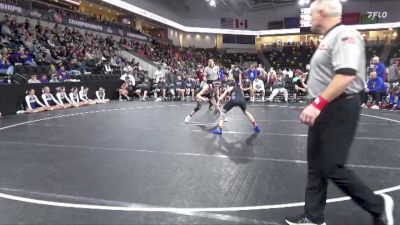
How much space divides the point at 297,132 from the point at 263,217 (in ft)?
14.8

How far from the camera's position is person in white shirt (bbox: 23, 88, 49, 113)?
38.5 feet

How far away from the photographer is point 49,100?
12.8m

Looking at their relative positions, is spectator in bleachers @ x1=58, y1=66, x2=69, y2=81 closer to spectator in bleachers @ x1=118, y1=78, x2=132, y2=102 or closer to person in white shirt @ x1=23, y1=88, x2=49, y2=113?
person in white shirt @ x1=23, y1=88, x2=49, y2=113

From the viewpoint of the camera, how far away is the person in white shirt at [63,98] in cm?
1317

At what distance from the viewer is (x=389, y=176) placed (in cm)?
402

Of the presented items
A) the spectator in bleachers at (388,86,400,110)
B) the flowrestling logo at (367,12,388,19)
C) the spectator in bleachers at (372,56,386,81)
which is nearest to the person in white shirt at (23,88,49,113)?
the spectator in bleachers at (372,56,386,81)

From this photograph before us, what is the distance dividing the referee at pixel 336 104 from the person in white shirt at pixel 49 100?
11574 millimetres

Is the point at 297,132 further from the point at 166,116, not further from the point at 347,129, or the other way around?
the point at 347,129

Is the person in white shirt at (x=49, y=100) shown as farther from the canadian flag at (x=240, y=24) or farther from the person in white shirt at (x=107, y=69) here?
the canadian flag at (x=240, y=24)

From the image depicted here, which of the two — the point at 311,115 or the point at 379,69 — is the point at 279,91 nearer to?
the point at 379,69

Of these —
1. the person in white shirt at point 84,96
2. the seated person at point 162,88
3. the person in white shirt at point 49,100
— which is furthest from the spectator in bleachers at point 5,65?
the seated person at point 162,88

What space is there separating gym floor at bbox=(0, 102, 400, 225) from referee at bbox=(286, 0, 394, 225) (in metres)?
0.55

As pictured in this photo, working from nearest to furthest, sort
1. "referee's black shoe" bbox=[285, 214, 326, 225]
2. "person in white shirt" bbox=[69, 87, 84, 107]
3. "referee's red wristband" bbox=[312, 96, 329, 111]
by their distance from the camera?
"referee's red wristband" bbox=[312, 96, 329, 111], "referee's black shoe" bbox=[285, 214, 326, 225], "person in white shirt" bbox=[69, 87, 84, 107]

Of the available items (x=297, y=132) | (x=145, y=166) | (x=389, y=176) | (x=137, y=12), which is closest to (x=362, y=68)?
(x=389, y=176)
